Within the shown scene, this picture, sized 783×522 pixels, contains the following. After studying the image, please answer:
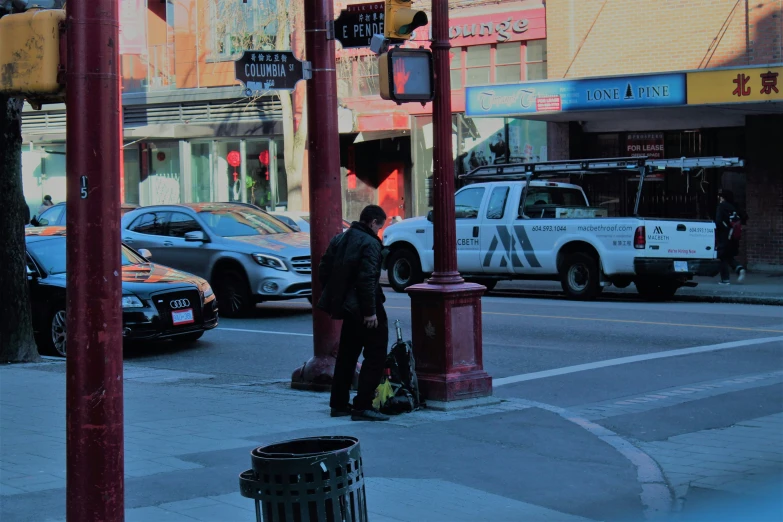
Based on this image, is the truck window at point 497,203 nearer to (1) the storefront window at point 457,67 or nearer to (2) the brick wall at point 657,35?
(2) the brick wall at point 657,35

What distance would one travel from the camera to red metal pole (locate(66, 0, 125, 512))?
4.18 m

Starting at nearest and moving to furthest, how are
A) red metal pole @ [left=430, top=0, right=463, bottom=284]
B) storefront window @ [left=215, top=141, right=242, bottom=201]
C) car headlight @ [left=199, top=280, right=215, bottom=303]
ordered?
red metal pole @ [left=430, top=0, right=463, bottom=284] → car headlight @ [left=199, top=280, right=215, bottom=303] → storefront window @ [left=215, top=141, right=242, bottom=201]

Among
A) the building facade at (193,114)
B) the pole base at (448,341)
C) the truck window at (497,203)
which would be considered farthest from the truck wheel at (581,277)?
the building facade at (193,114)

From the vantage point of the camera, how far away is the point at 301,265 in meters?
16.2

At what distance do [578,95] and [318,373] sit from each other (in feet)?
45.6

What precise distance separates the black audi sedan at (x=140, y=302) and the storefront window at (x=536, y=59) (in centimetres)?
1477

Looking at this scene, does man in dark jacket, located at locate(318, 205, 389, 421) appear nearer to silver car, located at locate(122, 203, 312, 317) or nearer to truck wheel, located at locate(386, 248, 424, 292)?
silver car, located at locate(122, 203, 312, 317)

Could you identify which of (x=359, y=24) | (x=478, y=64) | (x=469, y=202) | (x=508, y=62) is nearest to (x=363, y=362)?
(x=359, y=24)

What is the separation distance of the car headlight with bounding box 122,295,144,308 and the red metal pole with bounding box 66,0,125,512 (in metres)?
8.91

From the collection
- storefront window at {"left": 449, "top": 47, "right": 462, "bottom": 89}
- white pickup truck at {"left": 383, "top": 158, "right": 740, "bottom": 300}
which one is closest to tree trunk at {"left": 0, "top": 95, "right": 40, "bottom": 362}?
white pickup truck at {"left": 383, "top": 158, "right": 740, "bottom": 300}

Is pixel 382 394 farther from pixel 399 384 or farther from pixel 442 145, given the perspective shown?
pixel 442 145

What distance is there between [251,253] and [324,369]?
646cm

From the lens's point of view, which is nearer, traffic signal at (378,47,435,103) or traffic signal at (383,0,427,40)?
traffic signal at (378,47,435,103)

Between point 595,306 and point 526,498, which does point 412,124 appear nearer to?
point 595,306
